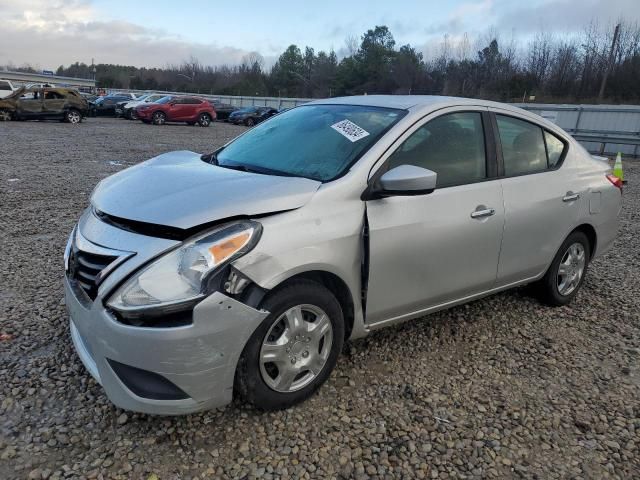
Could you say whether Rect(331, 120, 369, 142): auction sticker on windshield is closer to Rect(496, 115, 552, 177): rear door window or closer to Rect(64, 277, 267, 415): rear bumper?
Rect(496, 115, 552, 177): rear door window

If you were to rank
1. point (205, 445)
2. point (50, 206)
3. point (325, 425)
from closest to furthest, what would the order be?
point (205, 445) < point (325, 425) < point (50, 206)

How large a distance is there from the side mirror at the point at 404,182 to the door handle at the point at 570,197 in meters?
1.80

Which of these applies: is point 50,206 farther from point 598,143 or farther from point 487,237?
point 598,143

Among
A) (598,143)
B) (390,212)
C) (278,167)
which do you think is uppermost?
(278,167)

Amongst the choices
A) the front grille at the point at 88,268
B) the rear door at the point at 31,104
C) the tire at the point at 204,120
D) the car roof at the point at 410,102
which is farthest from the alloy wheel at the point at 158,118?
the front grille at the point at 88,268

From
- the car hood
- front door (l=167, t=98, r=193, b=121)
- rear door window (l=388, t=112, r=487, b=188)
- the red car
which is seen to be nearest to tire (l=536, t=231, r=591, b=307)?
rear door window (l=388, t=112, r=487, b=188)

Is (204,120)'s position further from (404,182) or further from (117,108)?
(404,182)

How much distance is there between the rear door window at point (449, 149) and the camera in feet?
10.4

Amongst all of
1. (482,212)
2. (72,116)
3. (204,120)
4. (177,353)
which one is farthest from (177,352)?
(204,120)

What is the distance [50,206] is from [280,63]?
291 ft

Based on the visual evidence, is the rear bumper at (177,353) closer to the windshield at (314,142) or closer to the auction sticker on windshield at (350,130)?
the windshield at (314,142)

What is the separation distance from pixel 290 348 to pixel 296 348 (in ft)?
0.14

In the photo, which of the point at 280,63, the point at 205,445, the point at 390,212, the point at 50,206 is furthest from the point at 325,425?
the point at 280,63

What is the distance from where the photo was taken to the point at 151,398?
2359 mm
